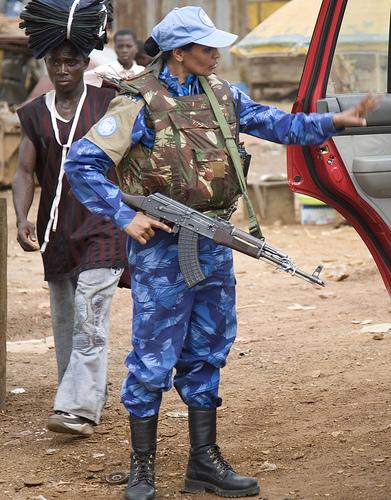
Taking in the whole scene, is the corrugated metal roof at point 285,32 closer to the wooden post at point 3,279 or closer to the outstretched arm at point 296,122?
the wooden post at point 3,279

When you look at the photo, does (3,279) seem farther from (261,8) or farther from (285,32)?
(261,8)

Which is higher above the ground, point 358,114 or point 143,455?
point 358,114

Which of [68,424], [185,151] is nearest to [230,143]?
[185,151]

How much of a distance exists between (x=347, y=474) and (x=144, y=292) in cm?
117

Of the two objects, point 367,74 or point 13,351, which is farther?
point 13,351

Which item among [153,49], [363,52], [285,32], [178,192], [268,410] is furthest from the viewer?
[285,32]

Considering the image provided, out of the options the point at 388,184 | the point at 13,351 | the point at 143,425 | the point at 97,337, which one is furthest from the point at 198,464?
the point at 13,351

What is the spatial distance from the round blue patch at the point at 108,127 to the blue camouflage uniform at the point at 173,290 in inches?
2.4

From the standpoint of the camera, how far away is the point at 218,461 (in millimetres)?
4566

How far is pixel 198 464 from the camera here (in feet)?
15.0

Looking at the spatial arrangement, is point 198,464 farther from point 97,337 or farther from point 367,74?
point 367,74

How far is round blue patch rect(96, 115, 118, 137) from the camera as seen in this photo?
13.8 ft

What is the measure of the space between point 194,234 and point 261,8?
2092 centimetres

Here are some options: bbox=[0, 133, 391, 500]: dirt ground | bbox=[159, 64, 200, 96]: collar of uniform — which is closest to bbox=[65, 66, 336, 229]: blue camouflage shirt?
bbox=[159, 64, 200, 96]: collar of uniform
